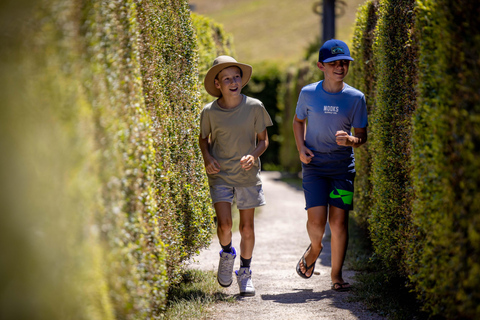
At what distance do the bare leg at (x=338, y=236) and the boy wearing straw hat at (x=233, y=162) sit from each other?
702 mm

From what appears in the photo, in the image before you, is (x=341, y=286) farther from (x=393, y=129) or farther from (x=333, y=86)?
(x=333, y=86)

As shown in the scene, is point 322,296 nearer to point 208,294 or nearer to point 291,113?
point 208,294

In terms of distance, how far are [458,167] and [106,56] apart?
1.88 metres

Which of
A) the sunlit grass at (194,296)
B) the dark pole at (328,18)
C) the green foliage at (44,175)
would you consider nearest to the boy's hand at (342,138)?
the sunlit grass at (194,296)

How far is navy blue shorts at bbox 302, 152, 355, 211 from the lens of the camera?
4.41m

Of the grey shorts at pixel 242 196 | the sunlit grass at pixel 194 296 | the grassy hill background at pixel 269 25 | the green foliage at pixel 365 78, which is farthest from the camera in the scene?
the grassy hill background at pixel 269 25

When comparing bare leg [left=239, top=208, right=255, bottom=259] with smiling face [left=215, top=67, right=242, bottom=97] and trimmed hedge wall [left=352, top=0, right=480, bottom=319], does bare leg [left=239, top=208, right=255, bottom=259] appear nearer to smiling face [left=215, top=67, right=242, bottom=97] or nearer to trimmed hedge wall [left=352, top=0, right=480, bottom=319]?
smiling face [left=215, top=67, right=242, bottom=97]

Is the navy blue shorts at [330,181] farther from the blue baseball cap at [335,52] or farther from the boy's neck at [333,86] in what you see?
the blue baseball cap at [335,52]

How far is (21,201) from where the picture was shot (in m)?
1.90

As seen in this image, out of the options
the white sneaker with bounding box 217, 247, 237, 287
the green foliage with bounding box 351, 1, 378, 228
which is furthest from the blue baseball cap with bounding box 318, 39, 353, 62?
the white sneaker with bounding box 217, 247, 237, 287

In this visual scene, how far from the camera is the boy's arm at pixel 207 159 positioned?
14.5 feet

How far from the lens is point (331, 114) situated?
4426 mm

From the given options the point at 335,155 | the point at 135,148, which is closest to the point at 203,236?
the point at 335,155

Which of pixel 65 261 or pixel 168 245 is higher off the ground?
pixel 65 261
